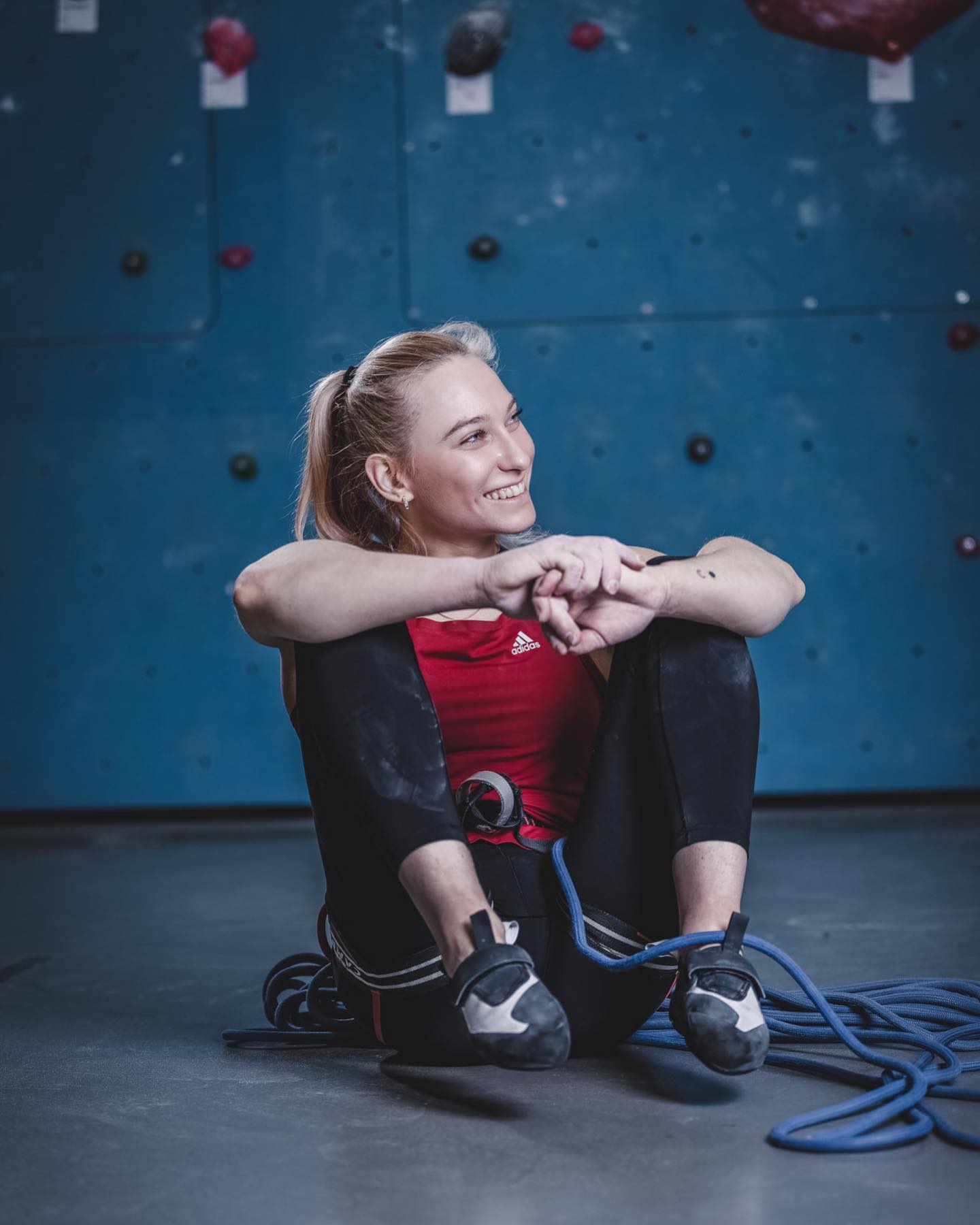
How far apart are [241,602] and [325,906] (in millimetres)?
369

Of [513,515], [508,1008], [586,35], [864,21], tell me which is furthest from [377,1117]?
[864,21]

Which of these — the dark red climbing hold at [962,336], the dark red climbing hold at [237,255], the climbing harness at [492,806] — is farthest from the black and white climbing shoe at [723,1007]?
the dark red climbing hold at [237,255]

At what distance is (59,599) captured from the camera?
147 inches

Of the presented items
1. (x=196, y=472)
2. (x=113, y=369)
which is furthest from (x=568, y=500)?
(x=113, y=369)

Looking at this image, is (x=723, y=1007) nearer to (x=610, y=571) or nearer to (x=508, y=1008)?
(x=508, y=1008)

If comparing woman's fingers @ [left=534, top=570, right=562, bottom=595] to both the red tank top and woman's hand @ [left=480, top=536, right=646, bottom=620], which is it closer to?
woman's hand @ [left=480, top=536, right=646, bottom=620]

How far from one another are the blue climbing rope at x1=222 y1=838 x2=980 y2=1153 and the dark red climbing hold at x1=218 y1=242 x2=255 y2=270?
239cm

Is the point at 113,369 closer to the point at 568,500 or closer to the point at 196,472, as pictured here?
the point at 196,472

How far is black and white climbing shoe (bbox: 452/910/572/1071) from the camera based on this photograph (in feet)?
3.94

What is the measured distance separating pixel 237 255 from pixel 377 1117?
2823mm

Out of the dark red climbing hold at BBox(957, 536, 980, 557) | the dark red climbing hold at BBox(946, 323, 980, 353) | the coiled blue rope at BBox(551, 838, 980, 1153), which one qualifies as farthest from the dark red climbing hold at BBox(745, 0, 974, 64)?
the coiled blue rope at BBox(551, 838, 980, 1153)

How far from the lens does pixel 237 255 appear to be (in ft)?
12.0

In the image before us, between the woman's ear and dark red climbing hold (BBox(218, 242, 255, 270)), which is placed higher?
dark red climbing hold (BBox(218, 242, 255, 270))

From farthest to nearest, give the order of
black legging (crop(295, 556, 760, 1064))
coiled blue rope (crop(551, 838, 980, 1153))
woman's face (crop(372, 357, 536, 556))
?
woman's face (crop(372, 357, 536, 556))
black legging (crop(295, 556, 760, 1064))
coiled blue rope (crop(551, 838, 980, 1153))
